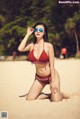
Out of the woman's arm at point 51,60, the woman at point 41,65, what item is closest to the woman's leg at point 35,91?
the woman at point 41,65

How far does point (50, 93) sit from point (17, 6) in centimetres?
72

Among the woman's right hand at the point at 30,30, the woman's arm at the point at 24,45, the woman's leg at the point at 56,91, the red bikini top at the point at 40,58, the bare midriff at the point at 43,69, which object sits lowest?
the woman's leg at the point at 56,91

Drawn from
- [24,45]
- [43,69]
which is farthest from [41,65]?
[24,45]

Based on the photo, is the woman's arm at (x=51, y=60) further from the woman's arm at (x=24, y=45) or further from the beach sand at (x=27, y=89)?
the woman's arm at (x=24, y=45)

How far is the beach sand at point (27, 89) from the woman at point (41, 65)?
0.04m

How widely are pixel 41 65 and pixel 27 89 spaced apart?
22 centimetres

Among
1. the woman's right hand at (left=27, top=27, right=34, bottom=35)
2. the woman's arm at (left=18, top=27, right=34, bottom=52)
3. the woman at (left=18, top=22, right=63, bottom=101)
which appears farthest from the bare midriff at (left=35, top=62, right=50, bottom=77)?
the woman's right hand at (left=27, top=27, right=34, bottom=35)

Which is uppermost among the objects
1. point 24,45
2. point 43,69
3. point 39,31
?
point 39,31

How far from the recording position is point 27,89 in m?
2.12

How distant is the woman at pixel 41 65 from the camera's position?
2088mm

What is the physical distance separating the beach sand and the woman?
0.12 ft

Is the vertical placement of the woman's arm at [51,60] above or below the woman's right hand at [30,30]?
below

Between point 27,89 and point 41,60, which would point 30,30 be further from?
point 27,89

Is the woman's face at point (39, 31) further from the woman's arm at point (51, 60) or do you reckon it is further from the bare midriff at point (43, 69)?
the bare midriff at point (43, 69)
